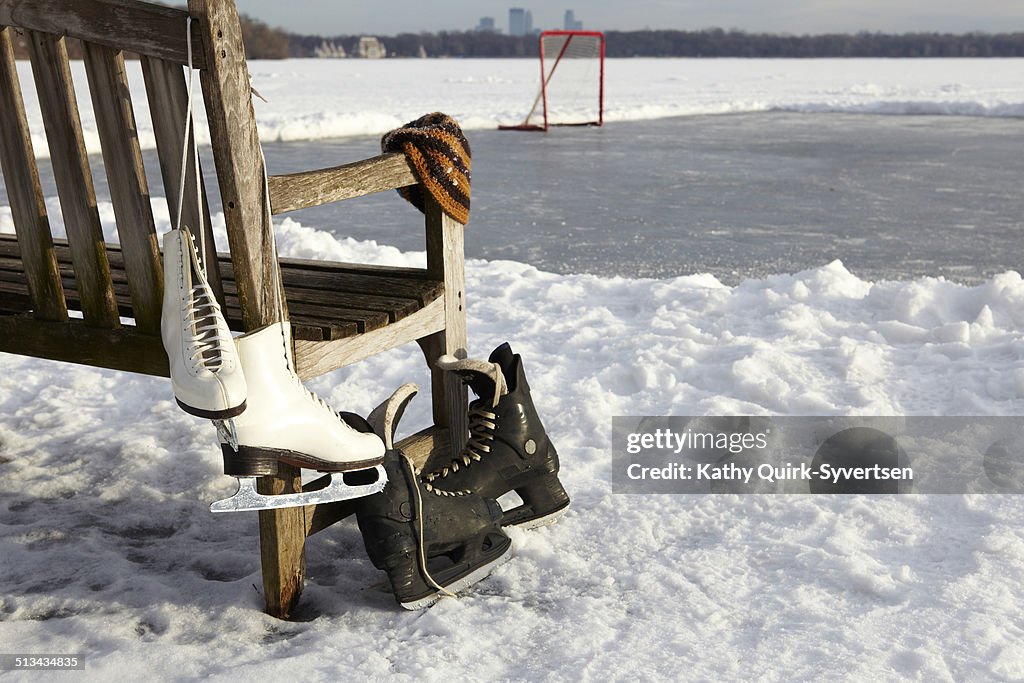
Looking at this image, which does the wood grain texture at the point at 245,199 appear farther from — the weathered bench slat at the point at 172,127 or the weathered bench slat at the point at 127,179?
the weathered bench slat at the point at 127,179

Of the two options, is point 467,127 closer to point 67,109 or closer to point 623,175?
point 623,175

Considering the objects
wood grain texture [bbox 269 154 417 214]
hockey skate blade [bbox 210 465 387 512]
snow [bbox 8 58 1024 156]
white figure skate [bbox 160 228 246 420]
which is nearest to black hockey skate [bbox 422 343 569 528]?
hockey skate blade [bbox 210 465 387 512]

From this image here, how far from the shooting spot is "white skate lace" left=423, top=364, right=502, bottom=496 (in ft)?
8.07

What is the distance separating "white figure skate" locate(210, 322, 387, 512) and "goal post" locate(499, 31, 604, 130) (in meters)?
15.6

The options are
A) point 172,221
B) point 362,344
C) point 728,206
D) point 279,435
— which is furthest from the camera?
point 728,206

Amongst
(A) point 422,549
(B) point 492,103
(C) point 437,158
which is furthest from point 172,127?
(B) point 492,103

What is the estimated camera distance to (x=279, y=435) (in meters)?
1.87

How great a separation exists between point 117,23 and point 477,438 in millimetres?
1230

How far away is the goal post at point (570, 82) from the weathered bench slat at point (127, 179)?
15.4m

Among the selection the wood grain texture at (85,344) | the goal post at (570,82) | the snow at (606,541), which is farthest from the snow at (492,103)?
the wood grain texture at (85,344)

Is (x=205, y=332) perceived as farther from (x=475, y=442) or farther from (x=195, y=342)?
(x=475, y=442)

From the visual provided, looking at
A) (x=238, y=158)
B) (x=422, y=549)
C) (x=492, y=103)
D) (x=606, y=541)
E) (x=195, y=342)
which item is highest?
(x=238, y=158)

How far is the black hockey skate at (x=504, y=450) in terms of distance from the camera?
2.46 m

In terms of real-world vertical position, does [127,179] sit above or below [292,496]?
above
